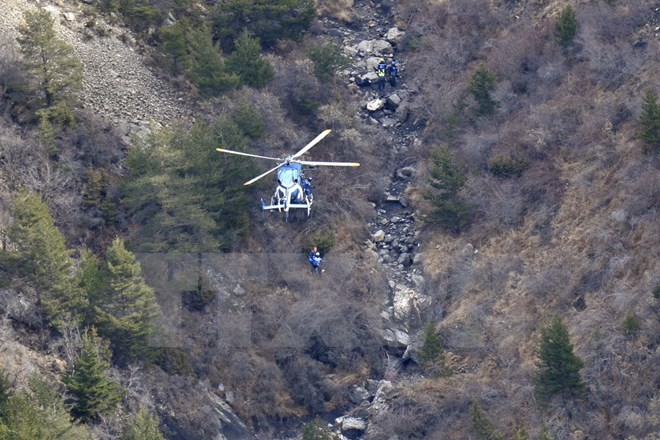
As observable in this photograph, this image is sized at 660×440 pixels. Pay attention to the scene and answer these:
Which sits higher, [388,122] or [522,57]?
[522,57]

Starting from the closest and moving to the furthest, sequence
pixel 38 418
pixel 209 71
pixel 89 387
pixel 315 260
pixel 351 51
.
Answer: pixel 38 418 → pixel 89 387 → pixel 315 260 → pixel 209 71 → pixel 351 51

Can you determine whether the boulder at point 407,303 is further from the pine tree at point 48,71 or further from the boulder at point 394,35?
the boulder at point 394,35

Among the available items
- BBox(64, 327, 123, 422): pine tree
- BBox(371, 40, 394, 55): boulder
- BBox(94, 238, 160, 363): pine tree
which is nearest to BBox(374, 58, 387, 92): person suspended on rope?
BBox(371, 40, 394, 55): boulder

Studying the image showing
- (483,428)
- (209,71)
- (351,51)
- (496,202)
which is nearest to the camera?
(483,428)

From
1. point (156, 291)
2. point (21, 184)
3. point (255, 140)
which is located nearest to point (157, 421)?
point (156, 291)

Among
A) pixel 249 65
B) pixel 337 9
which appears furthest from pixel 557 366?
pixel 337 9

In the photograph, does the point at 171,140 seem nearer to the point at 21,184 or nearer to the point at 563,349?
the point at 21,184

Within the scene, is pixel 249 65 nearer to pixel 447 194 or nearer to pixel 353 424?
pixel 447 194

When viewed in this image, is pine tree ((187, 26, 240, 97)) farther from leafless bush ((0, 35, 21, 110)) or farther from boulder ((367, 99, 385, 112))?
leafless bush ((0, 35, 21, 110))
